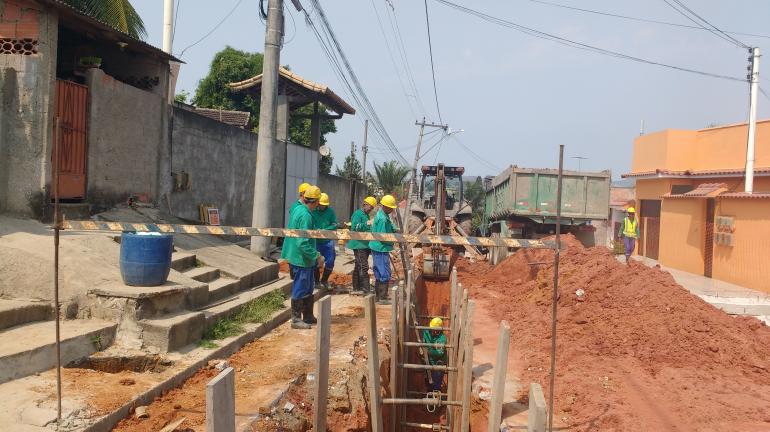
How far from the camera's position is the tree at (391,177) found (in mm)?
39625

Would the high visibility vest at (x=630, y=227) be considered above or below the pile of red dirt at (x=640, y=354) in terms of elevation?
above

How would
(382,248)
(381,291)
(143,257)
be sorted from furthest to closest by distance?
(381,291)
(382,248)
(143,257)

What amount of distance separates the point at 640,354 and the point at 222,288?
197 inches

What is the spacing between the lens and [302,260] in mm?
6820

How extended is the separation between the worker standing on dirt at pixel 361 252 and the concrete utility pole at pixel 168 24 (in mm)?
6754

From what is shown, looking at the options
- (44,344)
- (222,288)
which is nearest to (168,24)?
A: (222,288)

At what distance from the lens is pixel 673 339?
22.9 feet

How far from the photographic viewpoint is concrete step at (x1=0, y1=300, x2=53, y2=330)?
4.62m

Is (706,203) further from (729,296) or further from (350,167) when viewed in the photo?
(350,167)

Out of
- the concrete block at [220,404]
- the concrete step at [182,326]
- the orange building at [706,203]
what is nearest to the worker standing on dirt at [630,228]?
the orange building at [706,203]

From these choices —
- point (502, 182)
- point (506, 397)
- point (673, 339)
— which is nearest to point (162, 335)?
point (506, 397)

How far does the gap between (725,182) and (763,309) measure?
760 centimetres

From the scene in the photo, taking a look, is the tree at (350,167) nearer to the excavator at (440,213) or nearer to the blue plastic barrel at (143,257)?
the excavator at (440,213)

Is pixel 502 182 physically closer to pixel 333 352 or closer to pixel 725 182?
pixel 725 182
